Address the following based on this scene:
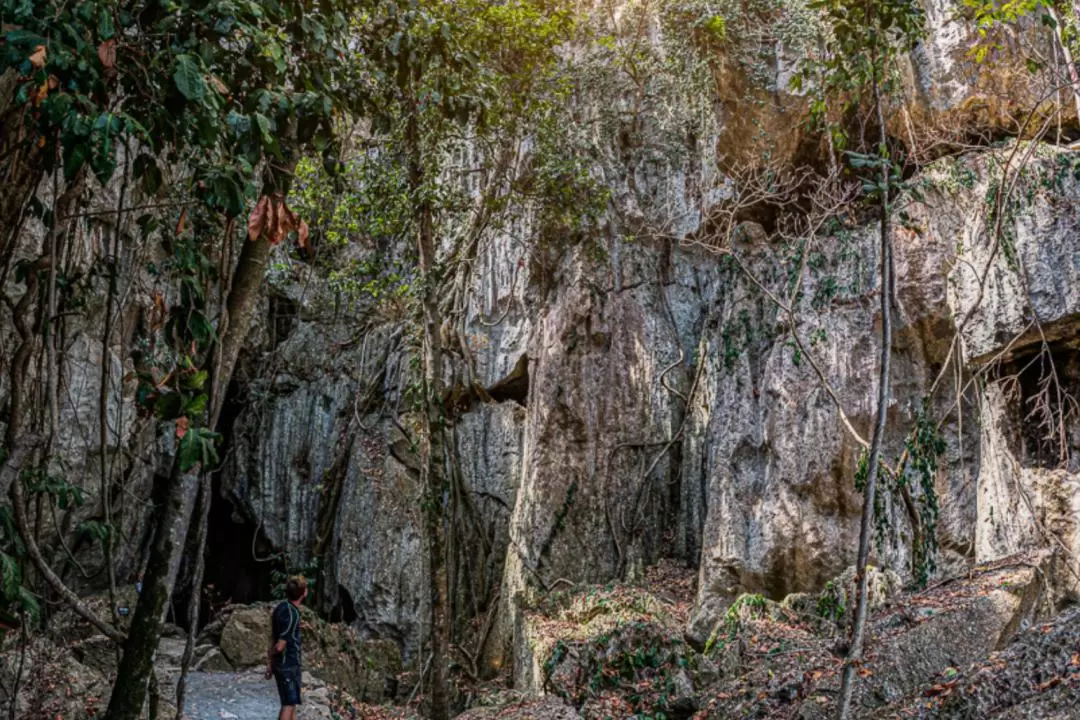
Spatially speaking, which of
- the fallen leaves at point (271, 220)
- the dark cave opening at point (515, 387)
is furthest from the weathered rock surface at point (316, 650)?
the fallen leaves at point (271, 220)

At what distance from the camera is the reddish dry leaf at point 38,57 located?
2615 millimetres

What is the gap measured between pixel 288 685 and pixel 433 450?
2678 millimetres

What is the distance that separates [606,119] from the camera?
11.9m

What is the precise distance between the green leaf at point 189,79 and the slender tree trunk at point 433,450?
390 cm

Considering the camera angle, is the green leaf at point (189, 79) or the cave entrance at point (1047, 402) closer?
the green leaf at point (189, 79)

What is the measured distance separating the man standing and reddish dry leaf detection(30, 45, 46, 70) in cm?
350

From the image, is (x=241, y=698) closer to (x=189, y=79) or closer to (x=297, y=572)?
(x=297, y=572)

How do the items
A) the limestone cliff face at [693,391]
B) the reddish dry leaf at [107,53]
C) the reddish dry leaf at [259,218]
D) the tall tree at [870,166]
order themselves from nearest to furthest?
1. the reddish dry leaf at [107,53]
2. the reddish dry leaf at [259,218]
3. the tall tree at [870,166]
4. the limestone cliff face at [693,391]

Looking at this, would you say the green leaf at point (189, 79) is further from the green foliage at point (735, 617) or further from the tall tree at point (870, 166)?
the green foliage at point (735, 617)

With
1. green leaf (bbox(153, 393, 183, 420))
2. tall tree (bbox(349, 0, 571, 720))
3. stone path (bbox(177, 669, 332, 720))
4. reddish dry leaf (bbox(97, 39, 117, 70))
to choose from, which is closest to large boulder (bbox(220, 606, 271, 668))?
stone path (bbox(177, 669, 332, 720))

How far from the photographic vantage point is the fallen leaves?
3.24 meters

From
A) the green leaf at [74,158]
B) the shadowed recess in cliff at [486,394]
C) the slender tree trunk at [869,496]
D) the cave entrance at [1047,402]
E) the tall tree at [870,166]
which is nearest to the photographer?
the green leaf at [74,158]

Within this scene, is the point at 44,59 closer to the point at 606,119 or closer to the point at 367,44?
the point at 367,44

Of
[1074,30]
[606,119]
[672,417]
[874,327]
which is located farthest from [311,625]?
[1074,30]
